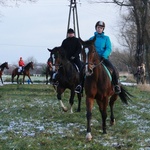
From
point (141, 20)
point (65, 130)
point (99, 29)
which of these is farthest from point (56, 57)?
point (141, 20)

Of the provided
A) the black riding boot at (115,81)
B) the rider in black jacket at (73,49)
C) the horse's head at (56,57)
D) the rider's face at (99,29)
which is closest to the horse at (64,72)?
the horse's head at (56,57)

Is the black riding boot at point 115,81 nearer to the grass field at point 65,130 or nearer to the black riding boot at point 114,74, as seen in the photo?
the black riding boot at point 114,74

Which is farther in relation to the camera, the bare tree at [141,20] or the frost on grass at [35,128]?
the bare tree at [141,20]

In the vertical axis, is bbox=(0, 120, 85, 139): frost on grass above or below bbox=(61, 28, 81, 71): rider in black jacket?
below

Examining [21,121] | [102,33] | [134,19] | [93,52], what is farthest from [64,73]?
[134,19]

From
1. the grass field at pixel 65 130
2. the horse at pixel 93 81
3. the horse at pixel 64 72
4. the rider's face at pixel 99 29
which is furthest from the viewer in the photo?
the horse at pixel 64 72

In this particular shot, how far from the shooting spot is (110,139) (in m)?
7.55

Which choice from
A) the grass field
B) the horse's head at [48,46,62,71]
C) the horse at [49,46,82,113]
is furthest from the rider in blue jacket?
the horse's head at [48,46,62,71]

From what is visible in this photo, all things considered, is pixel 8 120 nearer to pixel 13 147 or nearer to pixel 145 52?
pixel 13 147

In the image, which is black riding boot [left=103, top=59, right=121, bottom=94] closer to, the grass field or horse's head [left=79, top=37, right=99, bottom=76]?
the grass field

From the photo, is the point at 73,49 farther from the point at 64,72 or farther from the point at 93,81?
the point at 93,81

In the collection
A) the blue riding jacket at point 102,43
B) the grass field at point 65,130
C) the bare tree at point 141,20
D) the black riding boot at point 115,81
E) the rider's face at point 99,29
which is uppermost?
the bare tree at point 141,20

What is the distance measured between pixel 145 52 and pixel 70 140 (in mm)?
29564

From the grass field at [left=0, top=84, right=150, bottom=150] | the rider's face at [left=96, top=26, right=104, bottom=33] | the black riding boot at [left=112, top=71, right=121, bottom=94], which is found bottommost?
the grass field at [left=0, top=84, right=150, bottom=150]
